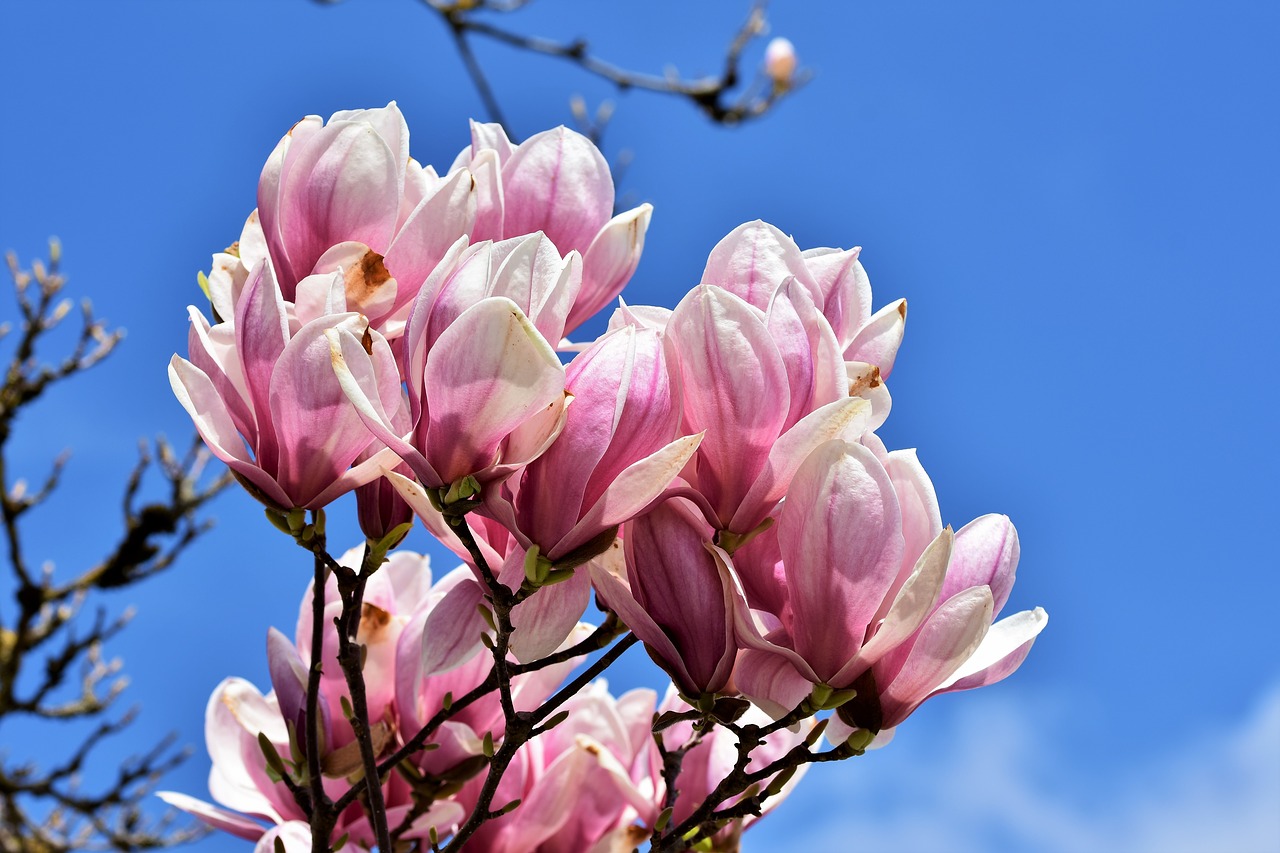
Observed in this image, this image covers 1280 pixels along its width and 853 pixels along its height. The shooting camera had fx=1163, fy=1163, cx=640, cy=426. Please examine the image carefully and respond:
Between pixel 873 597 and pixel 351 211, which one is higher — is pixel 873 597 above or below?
below

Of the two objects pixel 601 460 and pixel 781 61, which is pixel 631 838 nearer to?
pixel 601 460

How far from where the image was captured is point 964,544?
602mm

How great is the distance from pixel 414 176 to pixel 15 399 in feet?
9.28

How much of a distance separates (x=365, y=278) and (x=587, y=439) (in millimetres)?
203

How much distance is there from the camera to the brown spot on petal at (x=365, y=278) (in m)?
0.67

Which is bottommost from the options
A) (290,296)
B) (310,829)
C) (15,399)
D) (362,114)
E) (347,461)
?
(310,829)

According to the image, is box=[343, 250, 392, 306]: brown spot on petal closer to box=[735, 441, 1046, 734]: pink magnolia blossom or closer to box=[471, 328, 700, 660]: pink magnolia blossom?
box=[471, 328, 700, 660]: pink magnolia blossom

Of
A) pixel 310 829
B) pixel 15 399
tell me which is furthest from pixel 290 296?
pixel 15 399

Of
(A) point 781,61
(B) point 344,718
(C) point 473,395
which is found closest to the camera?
(C) point 473,395

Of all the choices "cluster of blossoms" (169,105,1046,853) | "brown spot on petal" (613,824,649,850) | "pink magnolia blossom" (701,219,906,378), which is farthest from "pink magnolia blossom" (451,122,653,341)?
"brown spot on petal" (613,824,649,850)

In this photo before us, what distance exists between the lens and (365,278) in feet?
2.20

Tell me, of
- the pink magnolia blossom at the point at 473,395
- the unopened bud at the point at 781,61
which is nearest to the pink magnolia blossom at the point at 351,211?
the pink magnolia blossom at the point at 473,395

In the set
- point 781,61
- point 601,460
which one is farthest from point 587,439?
point 781,61

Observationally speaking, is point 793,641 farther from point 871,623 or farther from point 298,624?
point 298,624
